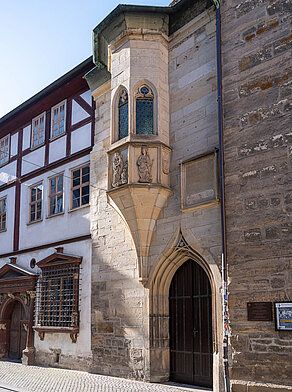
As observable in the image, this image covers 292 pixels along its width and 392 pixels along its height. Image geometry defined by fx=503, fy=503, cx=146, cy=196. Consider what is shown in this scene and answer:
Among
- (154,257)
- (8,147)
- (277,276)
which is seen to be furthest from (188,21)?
(8,147)

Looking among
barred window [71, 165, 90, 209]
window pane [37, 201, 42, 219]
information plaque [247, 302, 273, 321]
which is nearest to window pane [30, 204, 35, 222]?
window pane [37, 201, 42, 219]

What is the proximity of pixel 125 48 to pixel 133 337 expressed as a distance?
19.8 feet

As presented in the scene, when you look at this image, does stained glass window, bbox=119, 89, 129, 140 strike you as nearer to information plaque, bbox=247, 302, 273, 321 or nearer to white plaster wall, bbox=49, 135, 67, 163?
white plaster wall, bbox=49, 135, 67, 163

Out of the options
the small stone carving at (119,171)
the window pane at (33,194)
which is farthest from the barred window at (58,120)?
the small stone carving at (119,171)

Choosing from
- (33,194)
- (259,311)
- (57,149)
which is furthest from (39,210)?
(259,311)

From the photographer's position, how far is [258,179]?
8023 millimetres

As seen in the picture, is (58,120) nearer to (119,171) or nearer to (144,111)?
(144,111)

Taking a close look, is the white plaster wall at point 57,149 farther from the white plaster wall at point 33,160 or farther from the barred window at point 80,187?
the barred window at point 80,187

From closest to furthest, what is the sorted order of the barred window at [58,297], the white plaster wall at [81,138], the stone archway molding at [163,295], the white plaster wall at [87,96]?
the stone archway molding at [163,295] → the barred window at [58,297] → the white plaster wall at [81,138] → the white plaster wall at [87,96]

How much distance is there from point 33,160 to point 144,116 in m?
5.85

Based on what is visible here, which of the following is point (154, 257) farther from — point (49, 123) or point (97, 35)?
point (49, 123)

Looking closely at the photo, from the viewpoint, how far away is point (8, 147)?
16.7m

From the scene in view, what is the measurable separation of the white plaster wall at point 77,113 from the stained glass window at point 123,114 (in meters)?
2.58

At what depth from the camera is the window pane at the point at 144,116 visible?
10234mm
